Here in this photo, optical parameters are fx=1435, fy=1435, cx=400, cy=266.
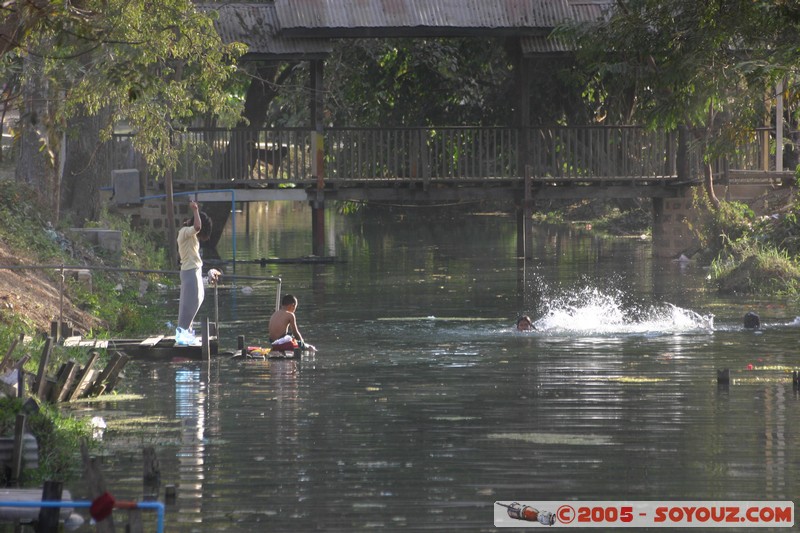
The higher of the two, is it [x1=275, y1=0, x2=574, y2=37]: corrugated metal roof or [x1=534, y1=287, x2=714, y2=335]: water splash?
[x1=275, y1=0, x2=574, y2=37]: corrugated metal roof

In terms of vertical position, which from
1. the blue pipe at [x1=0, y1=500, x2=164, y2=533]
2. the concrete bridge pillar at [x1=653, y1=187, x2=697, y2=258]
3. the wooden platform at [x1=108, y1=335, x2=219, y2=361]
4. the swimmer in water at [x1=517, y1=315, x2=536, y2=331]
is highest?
the concrete bridge pillar at [x1=653, y1=187, x2=697, y2=258]

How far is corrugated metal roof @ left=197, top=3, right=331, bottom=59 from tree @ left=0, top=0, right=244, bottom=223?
4.10 ft

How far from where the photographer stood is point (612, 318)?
74.4 feet

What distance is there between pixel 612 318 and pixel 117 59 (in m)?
8.58

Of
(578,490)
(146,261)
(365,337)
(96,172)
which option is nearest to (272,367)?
(365,337)

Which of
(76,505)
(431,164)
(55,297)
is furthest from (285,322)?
(431,164)

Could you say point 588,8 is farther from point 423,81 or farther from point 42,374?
point 42,374

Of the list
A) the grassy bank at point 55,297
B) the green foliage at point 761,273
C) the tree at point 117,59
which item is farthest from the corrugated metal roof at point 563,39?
the grassy bank at point 55,297

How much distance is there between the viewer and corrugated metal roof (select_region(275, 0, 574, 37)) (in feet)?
94.6

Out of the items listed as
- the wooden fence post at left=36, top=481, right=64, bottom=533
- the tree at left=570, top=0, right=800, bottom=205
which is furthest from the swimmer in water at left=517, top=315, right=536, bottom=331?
the wooden fence post at left=36, top=481, right=64, bottom=533

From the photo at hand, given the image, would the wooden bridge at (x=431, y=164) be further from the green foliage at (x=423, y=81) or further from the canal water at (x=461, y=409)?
the canal water at (x=461, y=409)

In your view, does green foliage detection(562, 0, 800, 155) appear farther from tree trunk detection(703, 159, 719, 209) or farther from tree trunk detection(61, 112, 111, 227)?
tree trunk detection(61, 112, 111, 227)

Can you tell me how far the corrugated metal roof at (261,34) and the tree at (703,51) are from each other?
5787 mm

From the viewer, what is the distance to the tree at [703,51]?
63.1ft
